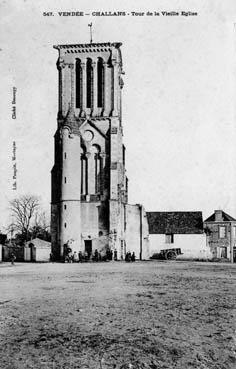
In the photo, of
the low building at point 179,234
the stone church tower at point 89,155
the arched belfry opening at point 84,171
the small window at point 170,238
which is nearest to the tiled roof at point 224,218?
the low building at point 179,234

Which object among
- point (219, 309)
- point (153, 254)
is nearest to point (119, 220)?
point (153, 254)

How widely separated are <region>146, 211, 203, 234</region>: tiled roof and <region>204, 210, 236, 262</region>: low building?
1.28 metres

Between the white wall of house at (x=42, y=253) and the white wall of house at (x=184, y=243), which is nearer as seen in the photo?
the white wall of house at (x=42, y=253)

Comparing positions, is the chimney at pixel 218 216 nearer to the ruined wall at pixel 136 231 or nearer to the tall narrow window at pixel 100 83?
the ruined wall at pixel 136 231

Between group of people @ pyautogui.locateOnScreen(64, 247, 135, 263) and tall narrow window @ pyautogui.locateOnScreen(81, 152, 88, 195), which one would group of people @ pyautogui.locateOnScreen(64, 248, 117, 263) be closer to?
group of people @ pyautogui.locateOnScreen(64, 247, 135, 263)

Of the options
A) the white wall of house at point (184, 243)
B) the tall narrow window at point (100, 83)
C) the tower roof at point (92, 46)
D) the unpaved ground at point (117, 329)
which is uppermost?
the tower roof at point (92, 46)

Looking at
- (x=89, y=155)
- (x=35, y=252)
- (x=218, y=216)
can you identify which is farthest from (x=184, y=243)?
(x=89, y=155)

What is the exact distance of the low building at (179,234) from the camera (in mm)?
53219

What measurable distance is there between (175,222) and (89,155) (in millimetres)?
16591

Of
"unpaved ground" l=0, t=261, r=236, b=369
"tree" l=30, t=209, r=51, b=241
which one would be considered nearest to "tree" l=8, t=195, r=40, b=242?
"tree" l=30, t=209, r=51, b=241

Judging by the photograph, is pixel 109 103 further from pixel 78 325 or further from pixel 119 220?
pixel 78 325

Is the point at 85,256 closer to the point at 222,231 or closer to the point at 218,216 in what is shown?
the point at 222,231

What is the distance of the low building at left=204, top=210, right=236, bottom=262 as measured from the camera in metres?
54.5

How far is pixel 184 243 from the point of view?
178 ft
